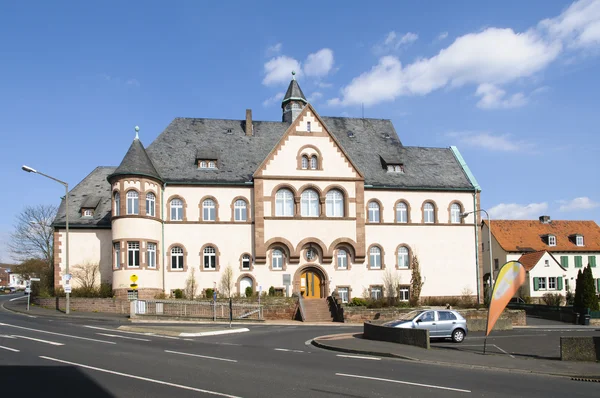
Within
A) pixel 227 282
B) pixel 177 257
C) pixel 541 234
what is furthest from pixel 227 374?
pixel 541 234

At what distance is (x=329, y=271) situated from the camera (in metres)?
44.2

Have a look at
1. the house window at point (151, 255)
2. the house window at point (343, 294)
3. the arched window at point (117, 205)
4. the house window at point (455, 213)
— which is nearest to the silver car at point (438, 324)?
the house window at point (343, 294)

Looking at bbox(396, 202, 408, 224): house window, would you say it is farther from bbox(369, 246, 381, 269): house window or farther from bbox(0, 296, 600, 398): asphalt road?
bbox(0, 296, 600, 398): asphalt road

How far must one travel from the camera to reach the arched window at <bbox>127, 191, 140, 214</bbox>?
1576 inches

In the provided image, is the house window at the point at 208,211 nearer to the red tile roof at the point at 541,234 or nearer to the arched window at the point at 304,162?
the arched window at the point at 304,162

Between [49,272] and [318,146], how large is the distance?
22.6 meters

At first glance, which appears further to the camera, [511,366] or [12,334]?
[12,334]

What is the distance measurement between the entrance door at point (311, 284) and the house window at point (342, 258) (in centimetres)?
186

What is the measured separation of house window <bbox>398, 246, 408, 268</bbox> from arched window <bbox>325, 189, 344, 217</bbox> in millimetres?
5456

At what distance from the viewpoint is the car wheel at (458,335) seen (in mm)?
24078

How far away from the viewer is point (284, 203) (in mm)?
43938

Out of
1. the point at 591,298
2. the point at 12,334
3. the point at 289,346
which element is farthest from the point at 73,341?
the point at 591,298

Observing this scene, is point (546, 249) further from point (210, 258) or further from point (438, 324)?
point (438, 324)

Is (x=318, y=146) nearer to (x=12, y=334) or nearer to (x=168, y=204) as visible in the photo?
(x=168, y=204)
